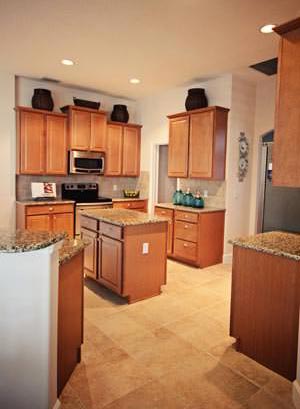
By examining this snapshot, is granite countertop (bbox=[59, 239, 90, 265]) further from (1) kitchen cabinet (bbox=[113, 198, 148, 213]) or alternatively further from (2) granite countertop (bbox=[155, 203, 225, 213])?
(1) kitchen cabinet (bbox=[113, 198, 148, 213])

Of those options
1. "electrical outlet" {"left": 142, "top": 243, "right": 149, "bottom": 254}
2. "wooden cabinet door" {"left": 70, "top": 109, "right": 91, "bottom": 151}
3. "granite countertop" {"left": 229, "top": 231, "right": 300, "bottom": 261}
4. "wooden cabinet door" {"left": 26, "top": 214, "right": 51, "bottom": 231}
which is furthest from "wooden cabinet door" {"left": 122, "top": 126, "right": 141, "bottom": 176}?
"granite countertop" {"left": 229, "top": 231, "right": 300, "bottom": 261}

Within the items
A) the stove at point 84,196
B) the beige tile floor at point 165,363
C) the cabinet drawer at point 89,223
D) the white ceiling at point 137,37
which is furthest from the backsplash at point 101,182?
the beige tile floor at point 165,363

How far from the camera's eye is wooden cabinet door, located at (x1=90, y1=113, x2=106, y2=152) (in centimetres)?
570

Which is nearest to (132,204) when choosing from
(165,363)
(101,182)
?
(101,182)

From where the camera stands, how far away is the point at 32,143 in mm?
5160

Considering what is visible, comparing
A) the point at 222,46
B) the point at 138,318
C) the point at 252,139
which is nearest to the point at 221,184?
the point at 252,139

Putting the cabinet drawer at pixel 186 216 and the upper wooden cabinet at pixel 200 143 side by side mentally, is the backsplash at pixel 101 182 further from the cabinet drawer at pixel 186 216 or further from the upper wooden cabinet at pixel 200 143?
the cabinet drawer at pixel 186 216

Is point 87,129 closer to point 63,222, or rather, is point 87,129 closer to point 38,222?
point 63,222

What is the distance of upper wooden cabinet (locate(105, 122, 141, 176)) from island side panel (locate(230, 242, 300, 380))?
4.18 meters

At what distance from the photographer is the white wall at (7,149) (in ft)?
16.4

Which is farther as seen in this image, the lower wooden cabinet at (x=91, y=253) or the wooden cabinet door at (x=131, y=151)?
the wooden cabinet door at (x=131, y=151)

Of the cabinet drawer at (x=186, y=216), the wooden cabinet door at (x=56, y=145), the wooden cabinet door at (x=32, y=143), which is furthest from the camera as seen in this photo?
the wooden cabinet door at (x=56, y=145)

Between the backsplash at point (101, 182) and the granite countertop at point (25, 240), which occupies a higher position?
the backsplash at point (101, 182)

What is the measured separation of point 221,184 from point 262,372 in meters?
A: 3.11
